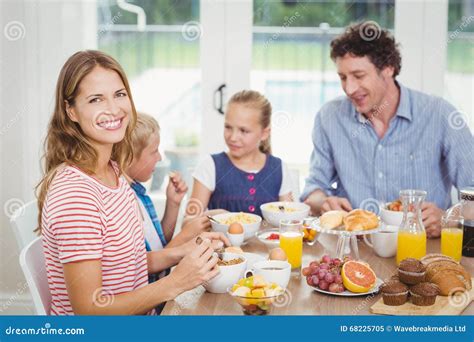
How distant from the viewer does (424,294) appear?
128 centimetres

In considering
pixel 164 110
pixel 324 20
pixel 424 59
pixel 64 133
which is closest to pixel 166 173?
pixel 164 110

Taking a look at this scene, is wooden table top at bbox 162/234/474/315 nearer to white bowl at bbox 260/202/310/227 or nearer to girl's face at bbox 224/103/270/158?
white bowl at bbox 260/202/310/227

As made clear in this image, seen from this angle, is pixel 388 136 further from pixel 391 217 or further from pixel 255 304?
pixel 255 304

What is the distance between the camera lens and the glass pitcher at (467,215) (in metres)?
1.64

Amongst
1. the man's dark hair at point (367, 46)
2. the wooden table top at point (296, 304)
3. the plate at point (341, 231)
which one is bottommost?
the wooden table top at point (296, 304)

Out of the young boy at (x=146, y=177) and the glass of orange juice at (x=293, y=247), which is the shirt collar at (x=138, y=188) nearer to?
the young boy at (x=146, y=177)

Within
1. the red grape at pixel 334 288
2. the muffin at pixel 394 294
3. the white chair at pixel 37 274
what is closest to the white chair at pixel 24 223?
the white chair at pixel 37 274

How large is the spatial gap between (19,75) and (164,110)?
66 cm

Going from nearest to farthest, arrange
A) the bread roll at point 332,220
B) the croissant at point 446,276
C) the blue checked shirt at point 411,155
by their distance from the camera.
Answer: the croissant at point 446,276, the bread roll at point 332,220, the blue checked shirt at point 411,155

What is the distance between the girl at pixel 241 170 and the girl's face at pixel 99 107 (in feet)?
2.78

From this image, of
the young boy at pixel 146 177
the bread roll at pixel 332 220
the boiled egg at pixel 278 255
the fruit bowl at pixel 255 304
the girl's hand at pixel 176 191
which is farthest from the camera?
the girl's hand at pixel 176 191

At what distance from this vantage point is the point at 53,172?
137 cm

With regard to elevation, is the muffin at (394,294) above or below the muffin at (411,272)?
below
